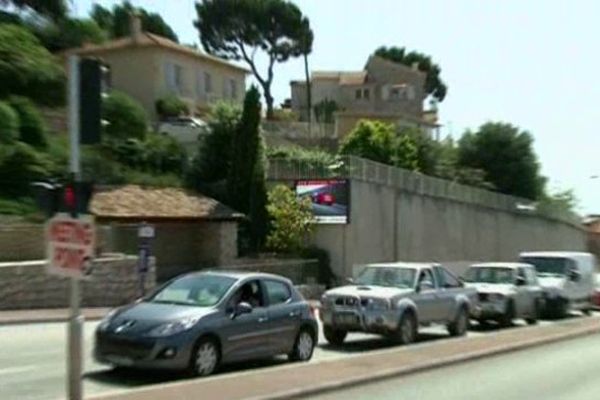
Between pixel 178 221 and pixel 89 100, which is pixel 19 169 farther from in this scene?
pixel 89 100

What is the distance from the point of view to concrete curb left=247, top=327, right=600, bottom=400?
46.9ft

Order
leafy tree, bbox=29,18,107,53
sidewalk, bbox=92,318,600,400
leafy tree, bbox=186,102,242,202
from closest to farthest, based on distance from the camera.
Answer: sidewalk, bbox=92,318,600,400
leafy tree, bbox=186,102,242,202
leafy tree, bbox=29,18,107,53

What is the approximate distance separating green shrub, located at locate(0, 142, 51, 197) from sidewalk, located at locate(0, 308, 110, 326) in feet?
25.5

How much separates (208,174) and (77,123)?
109ft

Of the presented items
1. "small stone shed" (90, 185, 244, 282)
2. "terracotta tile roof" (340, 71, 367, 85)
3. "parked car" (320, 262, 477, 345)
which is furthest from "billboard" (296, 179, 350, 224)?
"terracotta tile roof" (340, 71, 367, 85)

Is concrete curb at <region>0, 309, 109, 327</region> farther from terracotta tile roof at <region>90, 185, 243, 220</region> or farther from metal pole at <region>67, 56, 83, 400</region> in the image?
metal pole at <region>67, 56, 83, 400</region>

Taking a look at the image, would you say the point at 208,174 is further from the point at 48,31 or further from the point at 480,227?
the point at 480,227

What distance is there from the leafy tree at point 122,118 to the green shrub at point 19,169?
8386 millimetres

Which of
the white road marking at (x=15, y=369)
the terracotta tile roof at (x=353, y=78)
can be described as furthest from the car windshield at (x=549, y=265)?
the terracotta tile roof at (x=353, y=78)

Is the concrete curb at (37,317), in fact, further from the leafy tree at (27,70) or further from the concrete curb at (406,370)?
the leafy tree at (27,70)

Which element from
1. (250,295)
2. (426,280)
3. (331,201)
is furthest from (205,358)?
(331,201)

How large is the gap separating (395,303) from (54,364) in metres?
7.81

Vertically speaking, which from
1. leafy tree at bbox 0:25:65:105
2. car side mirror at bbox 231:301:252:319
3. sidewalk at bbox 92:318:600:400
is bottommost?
sidewalk at bbox 92:318:600:400

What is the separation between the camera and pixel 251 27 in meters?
97.6
